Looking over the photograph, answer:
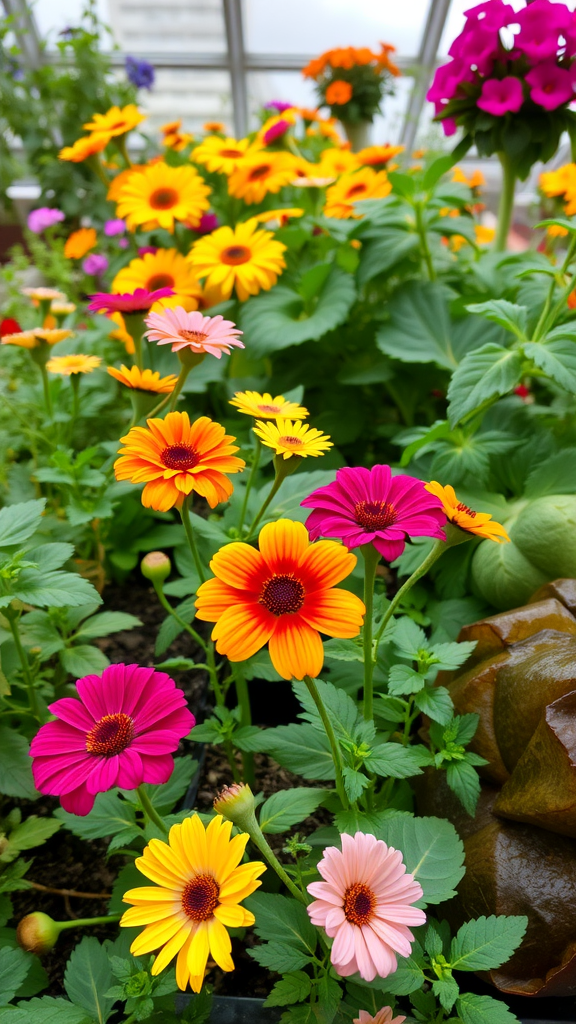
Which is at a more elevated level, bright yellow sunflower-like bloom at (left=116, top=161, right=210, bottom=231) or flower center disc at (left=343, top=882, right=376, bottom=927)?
bright yellow sunflower-like bloom at (left=116, top=161, right=210, bottom=231)

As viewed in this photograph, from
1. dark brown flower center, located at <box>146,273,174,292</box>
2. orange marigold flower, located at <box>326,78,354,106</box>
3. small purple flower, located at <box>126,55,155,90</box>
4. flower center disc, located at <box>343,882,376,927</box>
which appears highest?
small purple flower, located at <box>126,55,155,90</box>

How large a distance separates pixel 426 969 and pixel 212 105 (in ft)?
16.0

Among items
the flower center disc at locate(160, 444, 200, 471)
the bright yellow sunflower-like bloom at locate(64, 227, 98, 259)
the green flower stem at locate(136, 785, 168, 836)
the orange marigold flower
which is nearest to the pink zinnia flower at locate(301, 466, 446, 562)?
the flower center disc at locate(160, 444, 200, 471)

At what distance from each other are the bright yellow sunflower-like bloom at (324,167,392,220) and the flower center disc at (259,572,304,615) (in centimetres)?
93

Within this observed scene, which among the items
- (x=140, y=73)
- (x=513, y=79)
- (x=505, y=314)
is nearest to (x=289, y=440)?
(x=505, y=314)

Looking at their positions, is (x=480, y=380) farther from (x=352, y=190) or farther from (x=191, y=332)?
(x=352, y=190)

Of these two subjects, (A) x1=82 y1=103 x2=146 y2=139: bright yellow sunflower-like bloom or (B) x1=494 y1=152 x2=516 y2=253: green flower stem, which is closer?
Result: (B) x1=494 y1=152 x2=516 y2=253: green flower stem

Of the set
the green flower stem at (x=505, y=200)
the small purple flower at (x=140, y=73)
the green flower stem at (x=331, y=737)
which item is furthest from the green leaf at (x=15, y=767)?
the small purple flower at (x=140, y=73)

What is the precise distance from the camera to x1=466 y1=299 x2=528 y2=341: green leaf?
75 cm

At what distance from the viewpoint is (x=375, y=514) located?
0.42 metres

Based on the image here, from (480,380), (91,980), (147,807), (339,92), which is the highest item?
(339,92)

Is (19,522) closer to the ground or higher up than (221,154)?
closer to the ground

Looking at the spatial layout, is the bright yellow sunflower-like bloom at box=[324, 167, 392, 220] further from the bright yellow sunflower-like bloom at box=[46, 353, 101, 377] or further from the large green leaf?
the bright yellow sunflower-like bloom at box=[46, 353, 101, 377]

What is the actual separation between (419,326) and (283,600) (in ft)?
2.38
